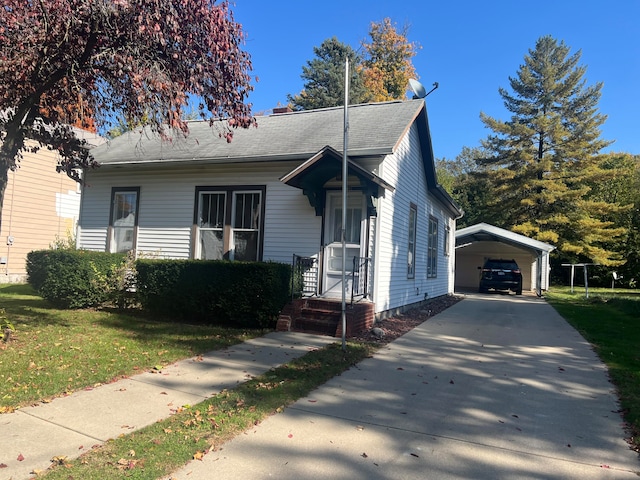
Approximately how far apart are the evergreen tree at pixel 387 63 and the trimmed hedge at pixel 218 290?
30784mm

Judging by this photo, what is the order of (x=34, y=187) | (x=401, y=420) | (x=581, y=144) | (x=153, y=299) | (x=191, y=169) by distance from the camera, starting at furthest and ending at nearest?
(x=581, y=144) < (x=34, y=187) < (x=191, y=169) < (x=153, y=299) < (x=401, y=420)

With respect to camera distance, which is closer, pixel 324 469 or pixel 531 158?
pixel 324 469

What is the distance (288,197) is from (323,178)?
1.21 meters

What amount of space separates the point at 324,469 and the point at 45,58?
244 inches

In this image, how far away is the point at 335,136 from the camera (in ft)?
37.3

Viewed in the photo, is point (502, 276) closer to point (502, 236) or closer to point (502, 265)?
point (502, 265)

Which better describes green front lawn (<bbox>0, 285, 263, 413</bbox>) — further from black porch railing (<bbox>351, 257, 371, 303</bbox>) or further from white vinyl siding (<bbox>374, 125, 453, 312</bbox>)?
white vinyl siding (<bbox>374, 125, 453, 312</bbox>)

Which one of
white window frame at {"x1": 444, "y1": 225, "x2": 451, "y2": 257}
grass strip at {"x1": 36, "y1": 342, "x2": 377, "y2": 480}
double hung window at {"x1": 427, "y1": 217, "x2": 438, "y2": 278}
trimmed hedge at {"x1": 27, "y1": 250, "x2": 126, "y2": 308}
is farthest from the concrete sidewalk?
white window frame at {"x1": 444, "y1": 225, "x2": 451, "y2": 257}

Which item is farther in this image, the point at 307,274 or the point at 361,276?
the point at 307,274

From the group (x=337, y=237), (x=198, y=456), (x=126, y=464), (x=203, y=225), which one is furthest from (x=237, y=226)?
(x=126, y=464)

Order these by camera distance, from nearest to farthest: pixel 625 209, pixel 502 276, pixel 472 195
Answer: pixel 502 276 → pixel 625 209 → pixel 472 195

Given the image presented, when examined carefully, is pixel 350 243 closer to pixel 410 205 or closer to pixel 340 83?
pixel 410 205

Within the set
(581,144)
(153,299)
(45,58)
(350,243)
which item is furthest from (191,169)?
(581,144)

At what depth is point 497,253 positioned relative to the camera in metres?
27.3
